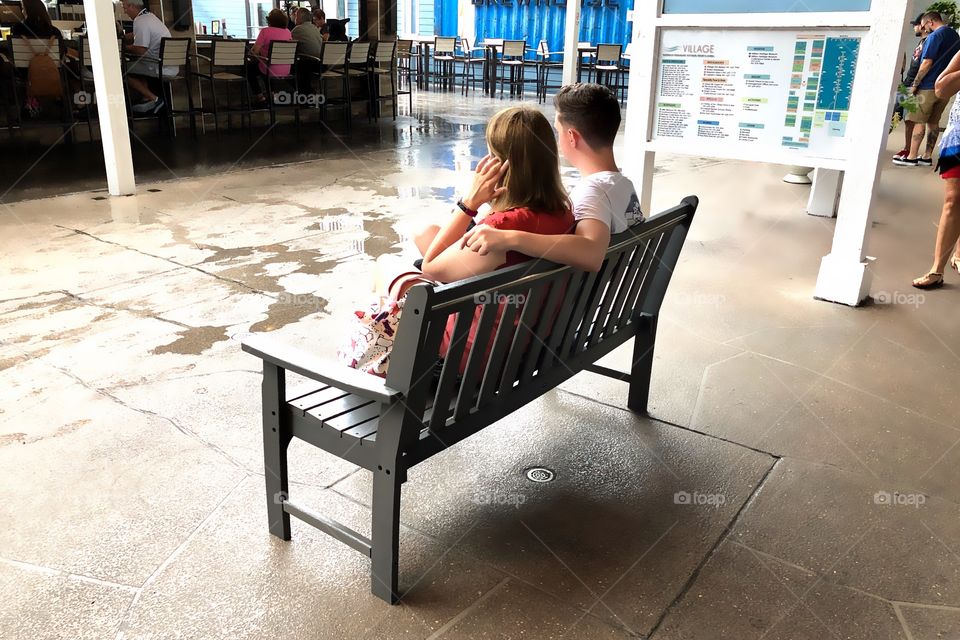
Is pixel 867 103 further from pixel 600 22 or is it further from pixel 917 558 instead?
pixel 600 22

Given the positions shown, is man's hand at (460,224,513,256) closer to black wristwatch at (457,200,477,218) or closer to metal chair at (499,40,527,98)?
black wristwatch at (457,200,477,218)

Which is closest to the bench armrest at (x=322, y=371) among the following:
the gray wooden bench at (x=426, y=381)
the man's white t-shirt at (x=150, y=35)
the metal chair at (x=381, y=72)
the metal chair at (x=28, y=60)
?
the gray wooden bench at (x=426, y=381)

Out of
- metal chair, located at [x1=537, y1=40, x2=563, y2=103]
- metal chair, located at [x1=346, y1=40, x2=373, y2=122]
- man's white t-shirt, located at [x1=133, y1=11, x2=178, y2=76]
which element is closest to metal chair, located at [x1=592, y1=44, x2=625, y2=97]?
metal chair, located at [x1=537, y1=40, x2=563, y2=103]

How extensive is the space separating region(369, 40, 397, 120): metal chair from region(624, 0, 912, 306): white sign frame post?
7283 millimetres

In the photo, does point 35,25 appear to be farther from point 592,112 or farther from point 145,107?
point 592,112

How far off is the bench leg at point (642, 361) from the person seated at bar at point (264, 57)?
7.98m

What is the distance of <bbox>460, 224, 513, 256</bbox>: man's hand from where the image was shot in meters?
1.76

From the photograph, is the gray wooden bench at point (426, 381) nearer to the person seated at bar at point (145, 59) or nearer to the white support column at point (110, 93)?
the white support column at point (110, 93)

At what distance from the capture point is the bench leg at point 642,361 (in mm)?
2635

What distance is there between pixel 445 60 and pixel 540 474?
15644 mm

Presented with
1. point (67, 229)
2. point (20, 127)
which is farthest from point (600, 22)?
point (67, 229)

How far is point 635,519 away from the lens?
2.08 m

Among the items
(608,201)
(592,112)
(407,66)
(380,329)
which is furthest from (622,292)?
(407,66)

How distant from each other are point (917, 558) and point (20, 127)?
336 inches
